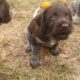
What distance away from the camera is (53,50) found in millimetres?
5352

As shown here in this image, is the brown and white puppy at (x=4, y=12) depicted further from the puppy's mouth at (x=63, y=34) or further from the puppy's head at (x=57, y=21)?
the puppy's mouth at (x=63, y=34)

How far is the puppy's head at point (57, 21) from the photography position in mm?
4422

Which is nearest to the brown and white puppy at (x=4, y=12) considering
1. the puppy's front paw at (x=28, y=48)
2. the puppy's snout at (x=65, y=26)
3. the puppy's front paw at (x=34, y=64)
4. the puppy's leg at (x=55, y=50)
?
the puppy's snout at (x=65, y=26)

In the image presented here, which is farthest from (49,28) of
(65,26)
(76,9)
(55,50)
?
(76,9)

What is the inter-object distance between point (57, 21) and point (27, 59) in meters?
1.07

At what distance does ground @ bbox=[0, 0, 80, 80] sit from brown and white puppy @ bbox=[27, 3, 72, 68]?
185mm

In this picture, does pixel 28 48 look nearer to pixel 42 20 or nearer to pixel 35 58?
pixel 35 58

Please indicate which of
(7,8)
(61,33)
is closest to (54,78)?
(61,33)

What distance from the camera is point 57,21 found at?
444 cm

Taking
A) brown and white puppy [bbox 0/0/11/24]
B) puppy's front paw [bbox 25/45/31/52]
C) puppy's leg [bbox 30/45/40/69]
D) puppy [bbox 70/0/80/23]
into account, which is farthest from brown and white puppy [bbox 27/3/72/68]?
puppy [bbox 70/0/80/23]

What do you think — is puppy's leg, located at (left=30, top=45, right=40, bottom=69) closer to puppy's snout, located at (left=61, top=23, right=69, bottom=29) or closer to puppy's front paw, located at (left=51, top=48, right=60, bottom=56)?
puppy's front paw, located at (left=51, top=48, right=60, bottom=56)

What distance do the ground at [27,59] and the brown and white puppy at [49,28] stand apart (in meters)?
0.18

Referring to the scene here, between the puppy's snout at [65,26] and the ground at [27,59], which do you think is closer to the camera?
the puppy's snout at [65,26]

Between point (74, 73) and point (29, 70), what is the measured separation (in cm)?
67
